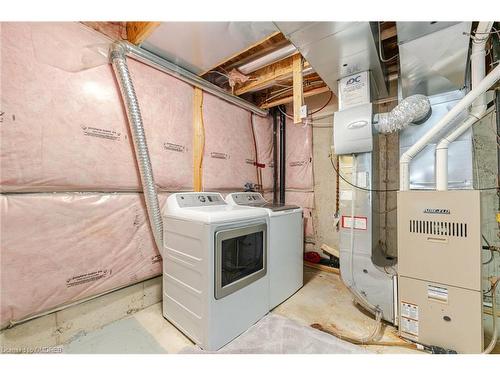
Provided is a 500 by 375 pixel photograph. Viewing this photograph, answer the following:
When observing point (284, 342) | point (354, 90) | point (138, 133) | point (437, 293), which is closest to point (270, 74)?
point (354, 90)

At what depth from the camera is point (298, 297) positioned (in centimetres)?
230

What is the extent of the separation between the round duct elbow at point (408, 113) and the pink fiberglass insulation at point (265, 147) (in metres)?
1.76

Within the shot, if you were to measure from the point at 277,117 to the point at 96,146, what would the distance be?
255cm

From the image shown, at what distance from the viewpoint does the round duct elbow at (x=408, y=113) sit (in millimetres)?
1719

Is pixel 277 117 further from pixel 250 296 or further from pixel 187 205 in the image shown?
pixel 250 296

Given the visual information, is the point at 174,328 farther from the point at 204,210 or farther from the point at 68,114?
the point at 68,114

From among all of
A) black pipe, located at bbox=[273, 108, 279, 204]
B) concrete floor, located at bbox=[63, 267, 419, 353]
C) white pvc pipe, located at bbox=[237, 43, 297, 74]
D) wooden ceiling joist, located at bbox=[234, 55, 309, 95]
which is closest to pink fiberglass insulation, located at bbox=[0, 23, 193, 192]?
white pvc pipe, located at bbox=[237, 43, 297, 74]

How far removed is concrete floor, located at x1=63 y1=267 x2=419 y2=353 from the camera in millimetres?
1547

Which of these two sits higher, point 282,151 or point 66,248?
point 282,151

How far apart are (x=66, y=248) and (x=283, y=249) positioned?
1771mm

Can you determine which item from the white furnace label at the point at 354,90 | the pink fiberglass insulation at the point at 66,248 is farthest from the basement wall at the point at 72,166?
the white furnace label at the point at 354,90

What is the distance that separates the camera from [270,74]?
8.11ft

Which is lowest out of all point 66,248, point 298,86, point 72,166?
point 66,248

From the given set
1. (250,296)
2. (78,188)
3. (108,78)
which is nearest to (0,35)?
(108,78)
